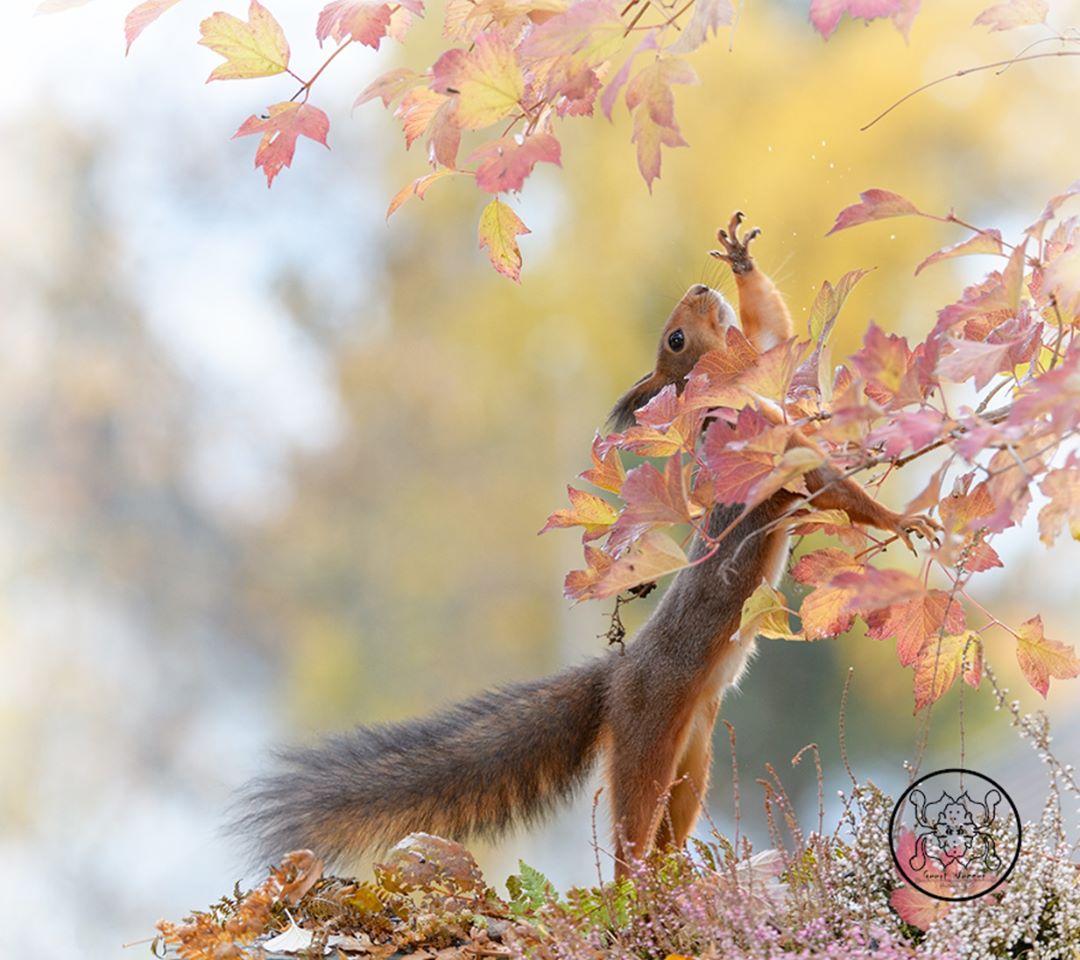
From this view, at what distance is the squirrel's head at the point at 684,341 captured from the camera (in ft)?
4.42

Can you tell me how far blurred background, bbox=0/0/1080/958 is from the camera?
2967 millimetres

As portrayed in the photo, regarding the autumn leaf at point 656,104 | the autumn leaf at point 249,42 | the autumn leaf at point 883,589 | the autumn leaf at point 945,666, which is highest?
the autumn leaf at point 249,42

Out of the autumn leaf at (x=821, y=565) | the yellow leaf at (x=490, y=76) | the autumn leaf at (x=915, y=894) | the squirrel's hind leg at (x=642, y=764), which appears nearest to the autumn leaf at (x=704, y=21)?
the yellow leaf at (x=490, y=76)

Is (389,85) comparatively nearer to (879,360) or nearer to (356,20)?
(356,20)

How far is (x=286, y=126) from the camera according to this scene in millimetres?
890

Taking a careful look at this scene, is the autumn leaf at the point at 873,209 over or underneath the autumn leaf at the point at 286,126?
underneath

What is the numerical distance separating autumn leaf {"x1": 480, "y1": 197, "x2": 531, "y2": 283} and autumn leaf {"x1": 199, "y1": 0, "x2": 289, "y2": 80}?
198 mm

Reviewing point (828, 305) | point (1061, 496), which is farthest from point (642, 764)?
point (1061, 496)

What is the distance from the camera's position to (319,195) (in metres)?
3.25

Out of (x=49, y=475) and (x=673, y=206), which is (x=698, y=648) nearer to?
(x=673, y=206)

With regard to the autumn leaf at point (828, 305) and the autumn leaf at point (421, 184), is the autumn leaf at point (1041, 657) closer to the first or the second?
the autumn leaf at point (828, 305)

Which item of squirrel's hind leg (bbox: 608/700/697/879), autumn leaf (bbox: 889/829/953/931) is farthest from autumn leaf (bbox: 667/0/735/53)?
squirrel's hind leg (bbox: 608/700/697/879)

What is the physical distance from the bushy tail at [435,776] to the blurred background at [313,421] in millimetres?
1700

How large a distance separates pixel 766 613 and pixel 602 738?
0.35 meters
